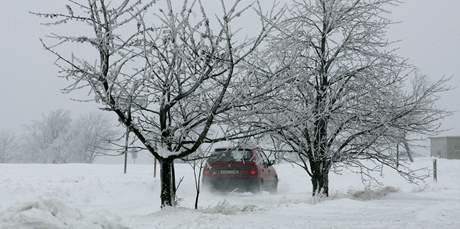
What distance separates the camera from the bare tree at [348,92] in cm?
1193

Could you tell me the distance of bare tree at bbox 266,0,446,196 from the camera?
39.1 feet

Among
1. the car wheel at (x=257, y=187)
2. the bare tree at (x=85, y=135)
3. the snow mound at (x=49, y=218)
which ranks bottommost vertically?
the car wheel at (x=257, y=187)

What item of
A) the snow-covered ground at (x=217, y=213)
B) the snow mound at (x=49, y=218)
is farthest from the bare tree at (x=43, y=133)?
the snow mound at (x=49, y=218)

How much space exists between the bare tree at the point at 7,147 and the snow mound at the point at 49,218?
7881 centimetres

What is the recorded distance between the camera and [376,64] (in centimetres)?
1209

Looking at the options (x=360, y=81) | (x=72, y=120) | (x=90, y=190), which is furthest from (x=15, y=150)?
(x=360, y=81)

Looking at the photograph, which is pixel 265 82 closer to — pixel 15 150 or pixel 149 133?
pixel 149 133

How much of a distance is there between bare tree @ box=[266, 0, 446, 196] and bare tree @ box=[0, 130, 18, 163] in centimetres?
7465

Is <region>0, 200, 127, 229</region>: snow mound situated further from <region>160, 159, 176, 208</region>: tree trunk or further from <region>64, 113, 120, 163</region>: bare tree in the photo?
<region>64, 113, 120, 163</region>: bare tree

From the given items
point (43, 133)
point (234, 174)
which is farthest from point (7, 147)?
point (234, 174)

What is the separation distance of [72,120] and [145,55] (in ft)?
237

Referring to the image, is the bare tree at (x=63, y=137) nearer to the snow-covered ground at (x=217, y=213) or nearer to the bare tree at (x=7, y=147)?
the bare tree at (x=7, y=147)

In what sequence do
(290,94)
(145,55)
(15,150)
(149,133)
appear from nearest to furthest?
(145,55)
(149,133)
(290,94)
(15,150)

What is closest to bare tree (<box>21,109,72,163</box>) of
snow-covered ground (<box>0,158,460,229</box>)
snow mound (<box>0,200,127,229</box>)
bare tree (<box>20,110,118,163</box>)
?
bare tree (<box>20,110,118,163</box>)
